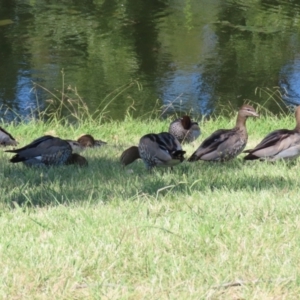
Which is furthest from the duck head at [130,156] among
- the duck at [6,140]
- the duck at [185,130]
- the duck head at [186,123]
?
the duck head at [186,123]

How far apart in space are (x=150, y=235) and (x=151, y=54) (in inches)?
515

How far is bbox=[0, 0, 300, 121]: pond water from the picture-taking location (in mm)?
13438

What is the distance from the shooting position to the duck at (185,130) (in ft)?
29.5

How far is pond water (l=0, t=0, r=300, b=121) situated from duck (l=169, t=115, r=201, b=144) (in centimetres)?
182

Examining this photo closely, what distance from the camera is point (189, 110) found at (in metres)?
12.8

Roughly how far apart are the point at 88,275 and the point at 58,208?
43.9 inches

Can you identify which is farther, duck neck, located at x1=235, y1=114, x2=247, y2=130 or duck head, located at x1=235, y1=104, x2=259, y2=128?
duck head, located at x1=235, y1=104, x2=259, y2=128

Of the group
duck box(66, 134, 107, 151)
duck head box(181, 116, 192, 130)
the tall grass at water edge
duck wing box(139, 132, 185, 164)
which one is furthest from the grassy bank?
duck head box(181, 116, 192, 130)

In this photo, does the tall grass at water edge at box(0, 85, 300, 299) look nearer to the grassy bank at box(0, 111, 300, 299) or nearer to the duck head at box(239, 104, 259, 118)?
the grassy bank at box(0, 111, 300, 299)

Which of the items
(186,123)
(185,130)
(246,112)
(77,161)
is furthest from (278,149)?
(186,123)

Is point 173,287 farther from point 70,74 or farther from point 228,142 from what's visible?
point 70,74

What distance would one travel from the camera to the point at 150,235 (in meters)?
3.95

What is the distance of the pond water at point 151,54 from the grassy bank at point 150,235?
19.8 feet

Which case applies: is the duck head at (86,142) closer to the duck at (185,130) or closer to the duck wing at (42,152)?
the duck at (185,130)
